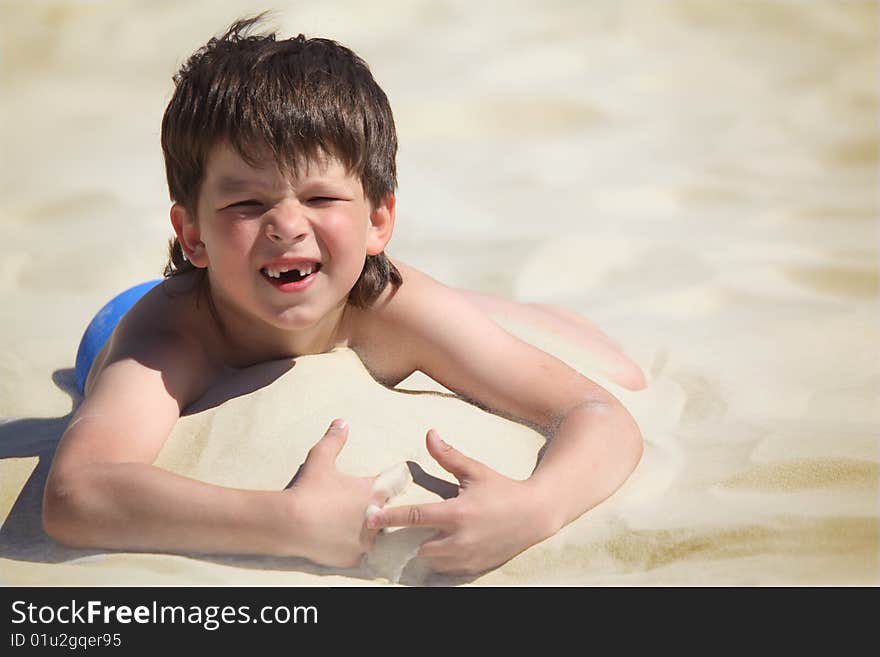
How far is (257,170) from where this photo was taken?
244 centimetres

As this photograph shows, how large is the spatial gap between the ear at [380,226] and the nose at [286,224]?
0.25 metres

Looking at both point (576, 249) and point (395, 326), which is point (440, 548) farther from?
point (576, 249)

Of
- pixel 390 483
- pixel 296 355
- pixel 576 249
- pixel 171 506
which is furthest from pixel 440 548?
pixel 576 249

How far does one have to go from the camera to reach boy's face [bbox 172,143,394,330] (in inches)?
96.2

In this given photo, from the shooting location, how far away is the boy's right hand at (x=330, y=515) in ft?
7.11

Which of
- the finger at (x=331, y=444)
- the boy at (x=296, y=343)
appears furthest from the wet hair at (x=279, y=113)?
the finger at (x=331, y=444)

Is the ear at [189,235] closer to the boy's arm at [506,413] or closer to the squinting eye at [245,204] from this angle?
the squinting eye at [245,204]

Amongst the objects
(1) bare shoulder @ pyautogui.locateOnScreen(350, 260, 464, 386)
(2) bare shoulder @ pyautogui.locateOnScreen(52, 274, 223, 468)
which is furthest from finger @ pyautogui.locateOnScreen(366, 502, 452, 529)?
(1) bare shoulder @ pyautogui.locateOnScreen(350, 260, 464, 386)

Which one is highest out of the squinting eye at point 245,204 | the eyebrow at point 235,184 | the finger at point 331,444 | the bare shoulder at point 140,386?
the eyebrow at point 235,184

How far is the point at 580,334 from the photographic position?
139 inches

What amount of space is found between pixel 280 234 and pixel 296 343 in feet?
1.31
